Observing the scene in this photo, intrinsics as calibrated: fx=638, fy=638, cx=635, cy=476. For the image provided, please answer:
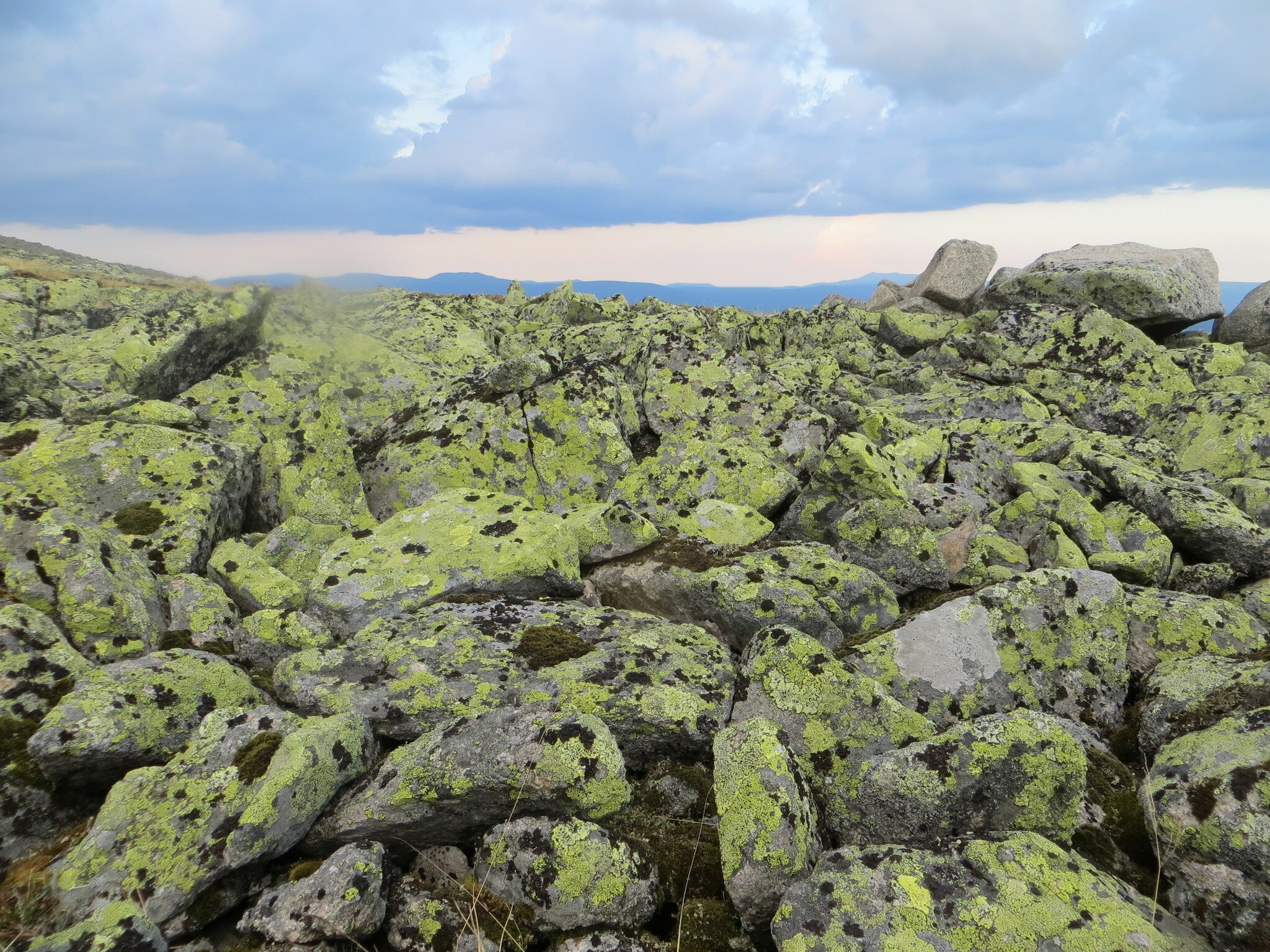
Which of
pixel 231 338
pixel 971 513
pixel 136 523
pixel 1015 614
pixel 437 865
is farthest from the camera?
pixel 231 338

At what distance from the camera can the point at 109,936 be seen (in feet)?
14.5

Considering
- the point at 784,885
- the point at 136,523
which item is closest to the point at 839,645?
the point at 784,885

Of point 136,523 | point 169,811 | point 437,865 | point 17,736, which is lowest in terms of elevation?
point 437,865

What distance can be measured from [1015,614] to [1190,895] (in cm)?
389

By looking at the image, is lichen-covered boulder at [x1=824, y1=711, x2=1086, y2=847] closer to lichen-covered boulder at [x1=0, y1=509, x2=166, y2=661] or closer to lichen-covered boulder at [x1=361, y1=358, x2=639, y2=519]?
lichen-covered boulder at [x1=361, y1=358, x2=639, y2=519]

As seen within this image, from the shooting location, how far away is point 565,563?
1005 cm

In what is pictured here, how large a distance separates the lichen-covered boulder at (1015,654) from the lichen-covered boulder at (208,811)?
19.2 ft

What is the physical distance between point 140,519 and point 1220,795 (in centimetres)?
1356

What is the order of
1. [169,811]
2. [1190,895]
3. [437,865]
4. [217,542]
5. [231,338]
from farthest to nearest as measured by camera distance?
[231,338] → [217,542] → [437,865] → [169,811] → [1190,895]

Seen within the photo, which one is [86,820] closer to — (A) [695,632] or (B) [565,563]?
(B) [565,563]

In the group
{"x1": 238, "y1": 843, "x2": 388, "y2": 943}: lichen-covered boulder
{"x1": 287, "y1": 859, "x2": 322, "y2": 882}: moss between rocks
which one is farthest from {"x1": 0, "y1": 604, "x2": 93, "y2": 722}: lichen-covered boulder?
{"x1": 238, "y1": 843, "x2": 388, "y2": 943}: lichen-covered boulder

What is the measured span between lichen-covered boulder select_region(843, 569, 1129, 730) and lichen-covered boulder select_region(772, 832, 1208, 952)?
260 centimetres

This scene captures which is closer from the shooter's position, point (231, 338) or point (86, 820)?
point (86, 820)

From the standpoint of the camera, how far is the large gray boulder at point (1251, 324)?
2845cm
